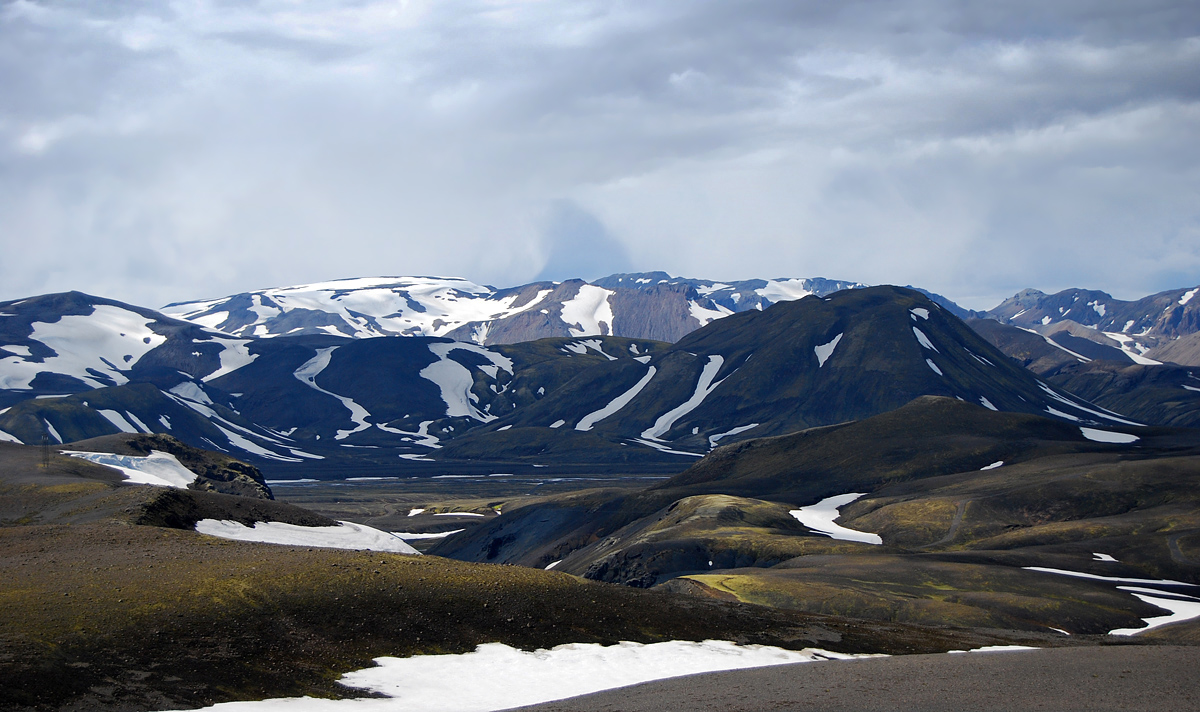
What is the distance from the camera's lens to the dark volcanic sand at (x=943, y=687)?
2888cm

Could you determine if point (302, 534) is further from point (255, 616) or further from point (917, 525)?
point (917, 525)

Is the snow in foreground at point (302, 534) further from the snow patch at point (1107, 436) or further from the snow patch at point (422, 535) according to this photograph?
the snow patch at point (1107, 436)

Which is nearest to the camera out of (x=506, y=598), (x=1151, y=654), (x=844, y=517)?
(x=1151, y=654)

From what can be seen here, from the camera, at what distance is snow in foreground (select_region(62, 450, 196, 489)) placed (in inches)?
3017

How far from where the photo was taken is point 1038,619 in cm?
5897

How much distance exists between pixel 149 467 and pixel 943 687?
244 ft

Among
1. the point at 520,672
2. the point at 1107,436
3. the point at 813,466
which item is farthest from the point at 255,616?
the point at 1107,436

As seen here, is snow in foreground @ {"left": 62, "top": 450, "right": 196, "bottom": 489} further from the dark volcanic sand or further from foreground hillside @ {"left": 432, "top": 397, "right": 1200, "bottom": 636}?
the dark volcanic sand

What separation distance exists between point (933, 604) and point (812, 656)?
2331 centimetres

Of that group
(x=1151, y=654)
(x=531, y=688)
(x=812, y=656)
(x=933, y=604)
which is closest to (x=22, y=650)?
(x=531, y=688)

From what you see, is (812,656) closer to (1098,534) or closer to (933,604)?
(933,604)

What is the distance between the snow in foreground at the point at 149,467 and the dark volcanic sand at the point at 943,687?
56.3 meters

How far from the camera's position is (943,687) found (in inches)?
1236

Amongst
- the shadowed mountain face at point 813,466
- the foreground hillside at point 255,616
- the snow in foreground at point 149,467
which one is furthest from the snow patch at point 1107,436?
the snow in foreground at point 149,467
